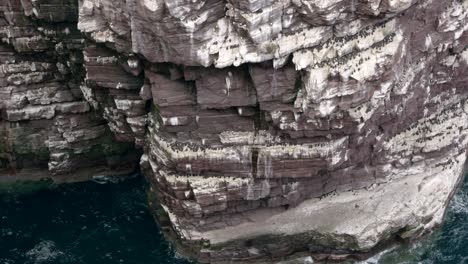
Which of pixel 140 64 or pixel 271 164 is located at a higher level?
pixel 140 64

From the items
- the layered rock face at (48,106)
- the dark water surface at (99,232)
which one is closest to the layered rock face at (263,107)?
the layered rock face at (48,106)

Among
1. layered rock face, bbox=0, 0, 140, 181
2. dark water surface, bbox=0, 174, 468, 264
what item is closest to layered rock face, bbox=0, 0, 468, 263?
layered rock face, bbox=0, 0, 140, 181

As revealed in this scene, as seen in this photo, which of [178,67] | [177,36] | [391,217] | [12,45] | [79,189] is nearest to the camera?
[177,36]

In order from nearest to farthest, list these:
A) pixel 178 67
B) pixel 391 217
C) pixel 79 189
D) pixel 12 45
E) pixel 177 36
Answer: pixel 177 36, pixel 178 67, pixel 391 217, pixel 12 45, pixel 79 189

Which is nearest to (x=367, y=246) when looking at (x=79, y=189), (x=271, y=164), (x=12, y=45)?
(x=271, y=164)

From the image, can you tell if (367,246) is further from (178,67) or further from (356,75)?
(178,67)

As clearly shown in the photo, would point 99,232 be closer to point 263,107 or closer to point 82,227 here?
point 82,227
